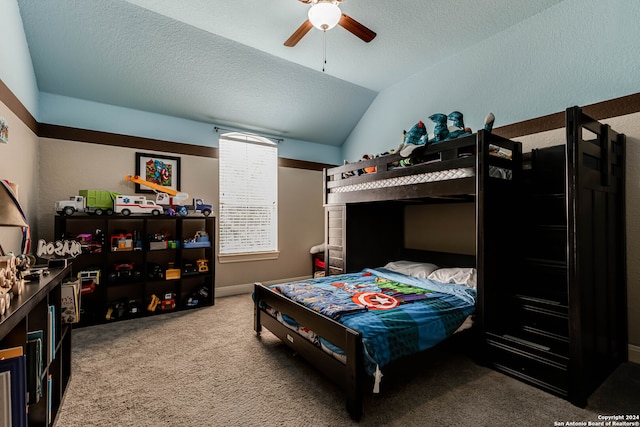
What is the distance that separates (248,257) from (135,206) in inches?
67.5

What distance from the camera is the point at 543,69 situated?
2803 millimetres

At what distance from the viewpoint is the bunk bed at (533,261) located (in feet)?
6.29

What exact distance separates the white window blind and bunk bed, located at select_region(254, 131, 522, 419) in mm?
1197

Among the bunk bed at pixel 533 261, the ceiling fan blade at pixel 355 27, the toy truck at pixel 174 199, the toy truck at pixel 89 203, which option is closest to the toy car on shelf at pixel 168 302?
the toy truck at pixel 174 199

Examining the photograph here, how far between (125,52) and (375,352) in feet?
12.3

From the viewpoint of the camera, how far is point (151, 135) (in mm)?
3910

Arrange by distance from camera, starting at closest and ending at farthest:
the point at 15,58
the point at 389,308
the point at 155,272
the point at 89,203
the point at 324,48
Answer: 1. the point at 389,308
2. the point at 15,58
3. the point at 89,203
4. the point at 324,48
5. the point at 155,272

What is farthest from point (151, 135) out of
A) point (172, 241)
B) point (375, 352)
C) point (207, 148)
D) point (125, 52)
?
point (375, 352)

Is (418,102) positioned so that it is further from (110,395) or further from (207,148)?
(110,395)

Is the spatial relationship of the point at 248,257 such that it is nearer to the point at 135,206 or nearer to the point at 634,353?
the point at 135,206

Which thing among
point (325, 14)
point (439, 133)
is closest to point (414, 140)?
point (439, 133)

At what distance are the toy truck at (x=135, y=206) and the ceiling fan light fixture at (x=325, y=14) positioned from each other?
2.74m

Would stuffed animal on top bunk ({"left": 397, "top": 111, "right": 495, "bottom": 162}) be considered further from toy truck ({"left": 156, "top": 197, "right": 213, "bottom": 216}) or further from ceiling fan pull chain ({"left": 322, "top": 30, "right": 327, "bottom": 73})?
toy truck ({"left": 156, "top": 197, "right": 213, "bottom": 216})

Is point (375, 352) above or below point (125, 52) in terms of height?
below
